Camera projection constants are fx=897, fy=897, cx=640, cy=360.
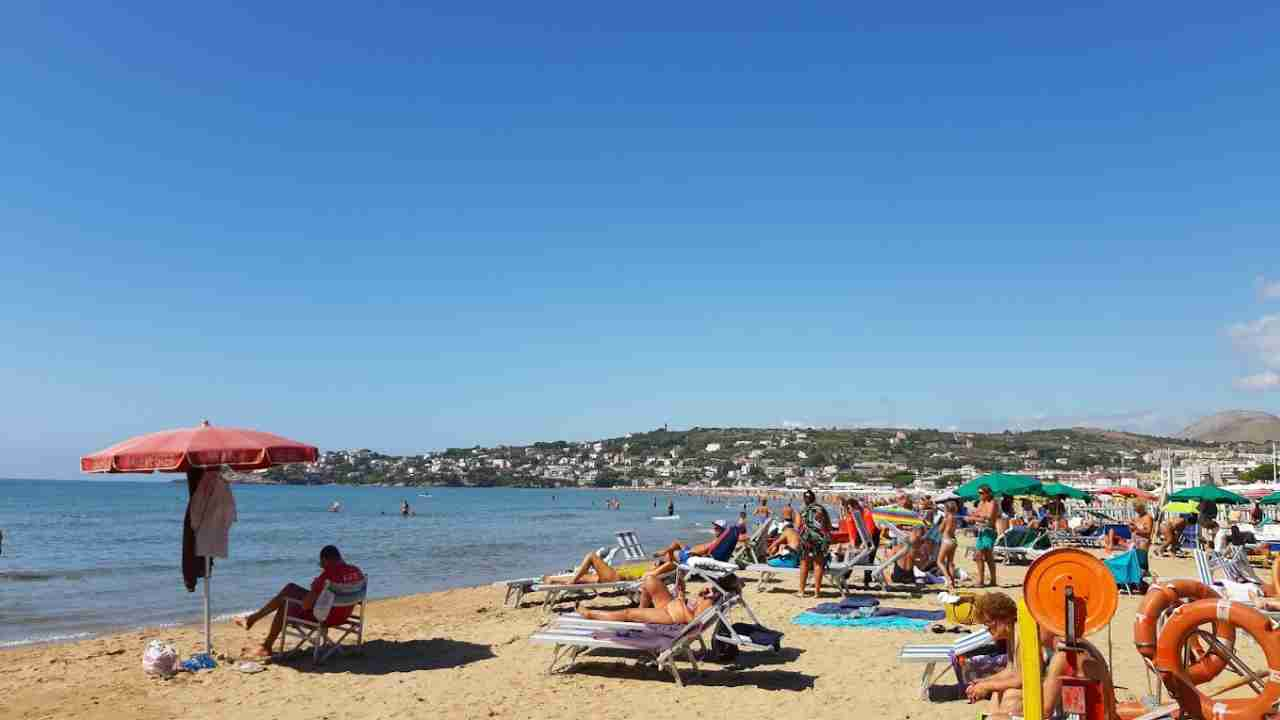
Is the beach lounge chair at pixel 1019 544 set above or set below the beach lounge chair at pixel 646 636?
below

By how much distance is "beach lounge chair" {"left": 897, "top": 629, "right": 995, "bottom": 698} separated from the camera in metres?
5.89

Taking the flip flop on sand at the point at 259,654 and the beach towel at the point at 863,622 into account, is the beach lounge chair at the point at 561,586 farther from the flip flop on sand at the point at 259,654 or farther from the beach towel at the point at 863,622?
the flip flop on sand at the point at 259,654

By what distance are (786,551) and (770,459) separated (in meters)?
152

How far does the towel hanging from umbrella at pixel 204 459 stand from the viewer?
7172 millimetres

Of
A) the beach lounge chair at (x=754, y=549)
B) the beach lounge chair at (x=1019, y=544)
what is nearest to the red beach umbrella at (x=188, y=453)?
the beach lounge chair at (x=754, y=549)

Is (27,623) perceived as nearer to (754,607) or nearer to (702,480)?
(754,607)

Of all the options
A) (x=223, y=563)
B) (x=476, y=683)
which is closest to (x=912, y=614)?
(x=476, y=683)

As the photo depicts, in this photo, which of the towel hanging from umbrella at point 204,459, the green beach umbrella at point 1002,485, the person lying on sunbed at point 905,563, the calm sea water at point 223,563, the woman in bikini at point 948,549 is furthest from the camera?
the green beach umbrella at point 1002,485

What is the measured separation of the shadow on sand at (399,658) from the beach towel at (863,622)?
11.4 ft

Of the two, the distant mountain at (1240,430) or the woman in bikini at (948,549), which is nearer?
the woman in bikini at (948,549)

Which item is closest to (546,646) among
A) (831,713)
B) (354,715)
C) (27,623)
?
(354,715)

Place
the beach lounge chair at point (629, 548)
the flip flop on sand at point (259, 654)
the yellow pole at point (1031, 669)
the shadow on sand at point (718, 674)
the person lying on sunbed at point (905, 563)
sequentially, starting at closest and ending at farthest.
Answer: the yellow pole at point (1031, 669) < the shadow on sand at point (718, 674) < the flip flop on sand at point (259, 654) < the person lying on sunbed at point (905, 563) < the beach lounge chair at point (629, 548)

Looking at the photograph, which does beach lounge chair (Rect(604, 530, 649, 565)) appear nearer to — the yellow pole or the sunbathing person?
the sunbathing person

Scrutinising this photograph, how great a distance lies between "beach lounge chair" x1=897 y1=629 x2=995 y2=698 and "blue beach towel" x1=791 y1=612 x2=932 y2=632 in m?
2.56
